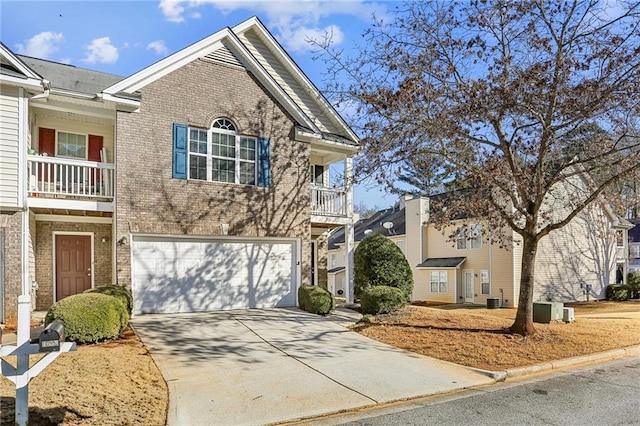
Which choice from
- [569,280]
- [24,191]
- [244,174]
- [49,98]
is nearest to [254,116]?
[244,174]

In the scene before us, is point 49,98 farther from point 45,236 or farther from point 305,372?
point 305,372

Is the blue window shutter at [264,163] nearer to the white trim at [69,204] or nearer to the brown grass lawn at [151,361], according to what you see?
the white trim at [69,204]

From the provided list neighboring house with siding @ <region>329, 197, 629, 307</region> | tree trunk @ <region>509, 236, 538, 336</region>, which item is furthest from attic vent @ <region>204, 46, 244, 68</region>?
neighboring house with siding @ <region>329, 197, 629, 307</region>

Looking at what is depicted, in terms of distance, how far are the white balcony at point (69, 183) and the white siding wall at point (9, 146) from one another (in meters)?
0.42

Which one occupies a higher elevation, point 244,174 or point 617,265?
point 244,174

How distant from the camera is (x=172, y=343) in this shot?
952 cm

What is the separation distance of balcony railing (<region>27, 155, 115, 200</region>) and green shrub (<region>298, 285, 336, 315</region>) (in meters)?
6.30

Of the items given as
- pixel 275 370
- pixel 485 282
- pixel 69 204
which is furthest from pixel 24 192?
pixel 485 282

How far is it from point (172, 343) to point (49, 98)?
7562 mm

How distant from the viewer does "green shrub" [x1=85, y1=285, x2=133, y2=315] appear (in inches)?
417

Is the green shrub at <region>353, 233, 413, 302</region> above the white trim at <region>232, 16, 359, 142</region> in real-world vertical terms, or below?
below

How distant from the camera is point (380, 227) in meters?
35.8

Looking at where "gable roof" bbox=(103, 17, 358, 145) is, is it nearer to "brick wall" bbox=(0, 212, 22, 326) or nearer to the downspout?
the downspout

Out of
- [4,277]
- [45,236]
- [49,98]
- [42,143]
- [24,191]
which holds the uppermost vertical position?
[49,98]
